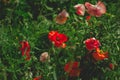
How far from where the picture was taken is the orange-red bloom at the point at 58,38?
277 centimetres

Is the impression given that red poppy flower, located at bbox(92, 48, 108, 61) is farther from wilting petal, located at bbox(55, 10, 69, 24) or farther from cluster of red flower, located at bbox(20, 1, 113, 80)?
wilting petal, located at bbox(55, 10, 69, 24)

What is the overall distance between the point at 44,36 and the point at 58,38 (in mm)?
297

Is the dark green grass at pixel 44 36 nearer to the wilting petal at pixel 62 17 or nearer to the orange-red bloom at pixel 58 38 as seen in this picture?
the orange-red bloom at pixel 58 38

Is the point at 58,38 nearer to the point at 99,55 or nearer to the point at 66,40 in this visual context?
the point at 66,40

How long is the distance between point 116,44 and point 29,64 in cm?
54

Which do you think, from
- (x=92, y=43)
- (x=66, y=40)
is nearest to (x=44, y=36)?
(x=66, y=40)

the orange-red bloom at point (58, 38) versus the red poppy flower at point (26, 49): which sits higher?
the orange-red bloom at point (58, 38)

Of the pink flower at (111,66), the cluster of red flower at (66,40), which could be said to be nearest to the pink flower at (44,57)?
the cluster of red flower at (66,40)

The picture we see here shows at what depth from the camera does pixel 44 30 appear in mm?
3076

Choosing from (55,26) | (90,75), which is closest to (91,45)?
(90,75)

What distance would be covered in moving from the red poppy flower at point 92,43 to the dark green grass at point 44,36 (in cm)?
→ 8

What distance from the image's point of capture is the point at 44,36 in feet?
10.1

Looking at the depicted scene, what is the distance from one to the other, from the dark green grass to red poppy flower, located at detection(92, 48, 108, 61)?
0.24ft

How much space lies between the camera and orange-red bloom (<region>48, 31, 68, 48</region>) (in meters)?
2.77
